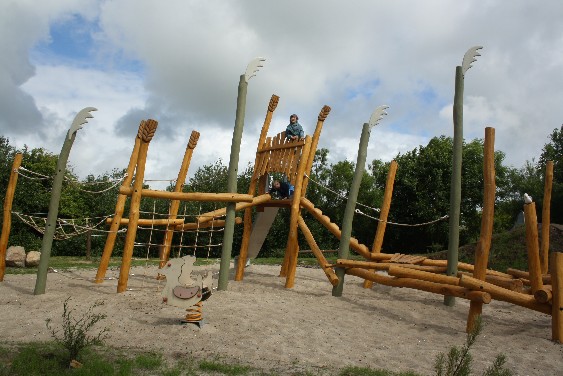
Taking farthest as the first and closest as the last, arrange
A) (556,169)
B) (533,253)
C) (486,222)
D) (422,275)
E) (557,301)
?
(556,169) < (422,275) < (533,253) < (486,222) < (557,301)

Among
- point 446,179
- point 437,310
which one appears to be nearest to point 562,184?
point 446,179

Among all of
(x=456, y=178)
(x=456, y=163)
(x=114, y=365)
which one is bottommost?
(x=114, y=365)

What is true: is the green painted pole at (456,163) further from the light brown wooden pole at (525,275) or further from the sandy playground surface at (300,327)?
the light brown wooden pole at (525,275)

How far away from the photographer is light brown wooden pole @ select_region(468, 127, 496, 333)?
7.36 meters

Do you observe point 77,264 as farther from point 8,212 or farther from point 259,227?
point 259,227

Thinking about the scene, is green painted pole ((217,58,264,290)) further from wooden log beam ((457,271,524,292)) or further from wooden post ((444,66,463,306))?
wooden log beam ((457,271,524,292))

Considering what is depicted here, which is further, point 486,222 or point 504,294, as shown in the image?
point 486,222

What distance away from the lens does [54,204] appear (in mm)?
8617

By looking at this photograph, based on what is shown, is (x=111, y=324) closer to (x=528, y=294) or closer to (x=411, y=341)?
(x=411, y=341)

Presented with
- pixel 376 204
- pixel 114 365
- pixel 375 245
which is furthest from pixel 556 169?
pixel 114 365

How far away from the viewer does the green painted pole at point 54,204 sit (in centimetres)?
853

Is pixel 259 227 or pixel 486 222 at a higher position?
pixel 486 222

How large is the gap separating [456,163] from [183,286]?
16.4 feet

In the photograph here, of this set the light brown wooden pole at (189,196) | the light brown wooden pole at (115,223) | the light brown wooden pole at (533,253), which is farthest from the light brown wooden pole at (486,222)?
the light brown wooden pole at (115,223)
